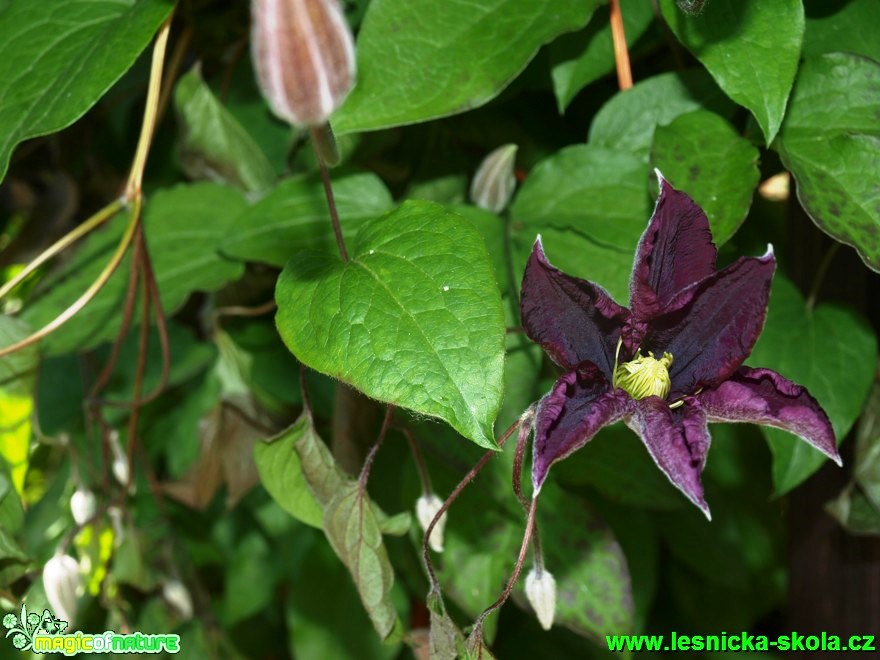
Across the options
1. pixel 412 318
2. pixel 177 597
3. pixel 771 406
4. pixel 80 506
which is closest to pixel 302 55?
pixel 412 318

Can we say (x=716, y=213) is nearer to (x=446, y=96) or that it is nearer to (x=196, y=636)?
(x=446, y=96)

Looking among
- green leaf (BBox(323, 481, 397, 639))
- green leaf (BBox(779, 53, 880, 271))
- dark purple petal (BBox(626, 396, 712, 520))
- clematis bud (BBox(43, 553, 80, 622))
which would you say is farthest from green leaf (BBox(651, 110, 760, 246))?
clematis bud (BBox(43, 553, 80, 622))

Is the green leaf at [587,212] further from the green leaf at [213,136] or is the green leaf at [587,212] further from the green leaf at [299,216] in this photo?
the green leaf at [213,136]

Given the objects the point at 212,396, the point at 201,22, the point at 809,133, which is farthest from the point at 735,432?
the point at 201,22

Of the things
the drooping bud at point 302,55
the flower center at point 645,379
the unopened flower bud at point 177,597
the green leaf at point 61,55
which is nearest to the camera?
the drooping bud at point 302,55

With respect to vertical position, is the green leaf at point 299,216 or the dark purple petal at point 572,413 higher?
the dark purple petal at point 572,413

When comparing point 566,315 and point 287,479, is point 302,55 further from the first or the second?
point 287,479

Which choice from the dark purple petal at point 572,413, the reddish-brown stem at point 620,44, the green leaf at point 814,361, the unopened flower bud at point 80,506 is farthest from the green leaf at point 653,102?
the unopened flower bud at point 80,506
